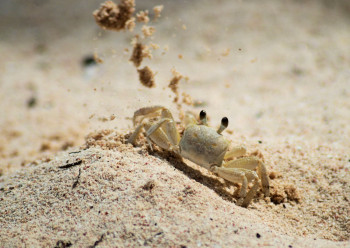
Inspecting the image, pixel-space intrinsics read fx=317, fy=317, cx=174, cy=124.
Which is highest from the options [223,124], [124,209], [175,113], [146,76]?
[146,76]

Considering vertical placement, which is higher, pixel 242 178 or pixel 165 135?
pixel 165 135

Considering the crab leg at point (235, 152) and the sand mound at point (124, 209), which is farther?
the crab leg at point (235, 152)

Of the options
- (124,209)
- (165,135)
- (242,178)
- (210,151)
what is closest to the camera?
(124,209)

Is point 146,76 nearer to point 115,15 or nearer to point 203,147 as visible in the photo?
point 115,15

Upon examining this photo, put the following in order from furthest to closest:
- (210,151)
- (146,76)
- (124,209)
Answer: (146,76)
(210,151)
(124,209)

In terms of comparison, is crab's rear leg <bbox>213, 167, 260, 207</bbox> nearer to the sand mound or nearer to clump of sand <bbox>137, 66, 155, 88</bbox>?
the sand mound

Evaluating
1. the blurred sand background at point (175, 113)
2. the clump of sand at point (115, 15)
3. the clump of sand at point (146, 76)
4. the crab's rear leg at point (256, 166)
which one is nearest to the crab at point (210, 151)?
the crab's rear leg at point (256, 166)

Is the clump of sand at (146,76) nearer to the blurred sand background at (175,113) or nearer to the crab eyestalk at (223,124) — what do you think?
the blurred sand background at (175,113)

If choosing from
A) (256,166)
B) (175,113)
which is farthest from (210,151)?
(175,113)
